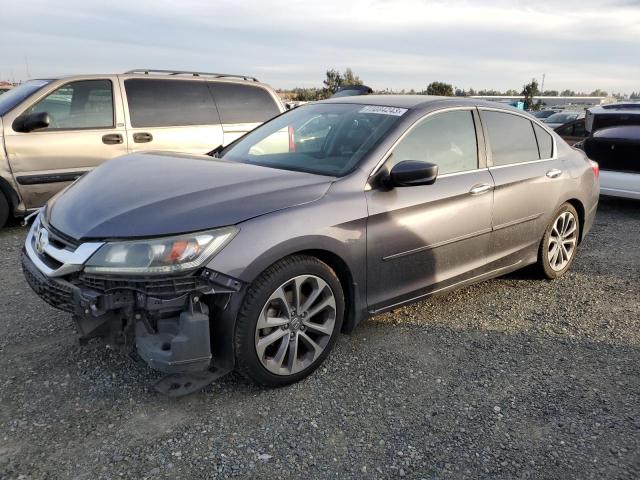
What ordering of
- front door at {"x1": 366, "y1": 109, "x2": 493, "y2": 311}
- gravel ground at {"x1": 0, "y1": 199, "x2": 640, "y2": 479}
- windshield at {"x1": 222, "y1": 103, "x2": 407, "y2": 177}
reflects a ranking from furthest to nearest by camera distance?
windshield at {"x1": 222, "y1": 103, "x2": 407, "y2": 177}
front door at {"x1": 366, "y1": 109, "x2": 493, "y2": 311}
gravel ground at {"x1": 0, "y1": 199, "x2": 640, "y2": 479}

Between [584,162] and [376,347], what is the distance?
2.92 metres

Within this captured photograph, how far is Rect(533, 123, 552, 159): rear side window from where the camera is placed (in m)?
4.57

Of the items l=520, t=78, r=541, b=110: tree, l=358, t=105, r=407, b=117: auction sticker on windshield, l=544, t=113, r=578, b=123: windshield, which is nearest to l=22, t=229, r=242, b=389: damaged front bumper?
l=358, t=105, r=407, b=117: auction sticker on windshield

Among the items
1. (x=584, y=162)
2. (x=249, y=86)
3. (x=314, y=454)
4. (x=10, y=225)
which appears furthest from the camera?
(x=249, y=86)

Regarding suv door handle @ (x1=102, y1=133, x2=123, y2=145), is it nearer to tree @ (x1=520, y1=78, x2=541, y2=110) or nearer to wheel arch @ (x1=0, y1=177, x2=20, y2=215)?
wheel arch @ (x1=0, y1=177, x2=20, y2=215)

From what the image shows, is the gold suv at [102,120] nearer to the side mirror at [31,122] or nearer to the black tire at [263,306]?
the side mirror at [31,122]

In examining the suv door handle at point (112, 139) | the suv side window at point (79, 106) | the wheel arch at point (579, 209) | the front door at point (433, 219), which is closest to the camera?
the front door at point (433, 219)

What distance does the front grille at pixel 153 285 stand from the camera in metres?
2.53

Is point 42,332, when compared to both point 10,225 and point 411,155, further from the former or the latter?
point 10,225

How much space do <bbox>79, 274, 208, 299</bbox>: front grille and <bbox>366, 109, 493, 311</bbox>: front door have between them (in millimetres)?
1115

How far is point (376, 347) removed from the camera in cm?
351

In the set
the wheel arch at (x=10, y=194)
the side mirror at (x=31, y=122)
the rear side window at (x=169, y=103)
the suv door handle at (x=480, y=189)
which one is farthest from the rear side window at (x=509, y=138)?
the wheel arch at (x=10, y=194)

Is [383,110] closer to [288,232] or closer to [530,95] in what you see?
[288,232]

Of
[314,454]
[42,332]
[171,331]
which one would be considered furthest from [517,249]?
[42,332]
